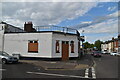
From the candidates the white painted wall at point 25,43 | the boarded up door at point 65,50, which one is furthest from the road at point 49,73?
the boarded up door at point 65,50

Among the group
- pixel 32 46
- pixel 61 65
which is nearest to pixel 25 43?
pixel 32 46

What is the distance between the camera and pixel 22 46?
2267 centimetres

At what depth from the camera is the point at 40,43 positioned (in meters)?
21.9

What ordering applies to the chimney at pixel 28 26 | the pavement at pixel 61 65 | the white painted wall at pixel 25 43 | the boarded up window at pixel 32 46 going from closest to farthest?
the pavement at pixel 61 65
the white painted wall at pixel 25 43
the boarded up window at pixel 32 46
the chimney at pixel 28 26

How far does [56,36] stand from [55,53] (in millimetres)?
2370

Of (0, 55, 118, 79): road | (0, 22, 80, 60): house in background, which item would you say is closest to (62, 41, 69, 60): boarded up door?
(0, 22, 80, 60): house in background

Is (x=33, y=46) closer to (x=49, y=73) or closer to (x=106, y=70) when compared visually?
(x=49, y=73)

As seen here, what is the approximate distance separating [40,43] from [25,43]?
234 cm

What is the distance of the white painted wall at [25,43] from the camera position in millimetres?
21547

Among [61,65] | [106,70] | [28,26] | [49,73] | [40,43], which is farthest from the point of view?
[28,26]

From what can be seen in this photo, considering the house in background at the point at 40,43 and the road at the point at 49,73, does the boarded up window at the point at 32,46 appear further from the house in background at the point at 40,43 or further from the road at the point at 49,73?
the road at the point at 49,73

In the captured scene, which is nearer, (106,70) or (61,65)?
(106,70)

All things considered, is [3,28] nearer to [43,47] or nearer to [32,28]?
[32,28]

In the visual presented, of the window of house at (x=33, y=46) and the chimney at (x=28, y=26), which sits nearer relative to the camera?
the window of house at (x=33, y=46)
